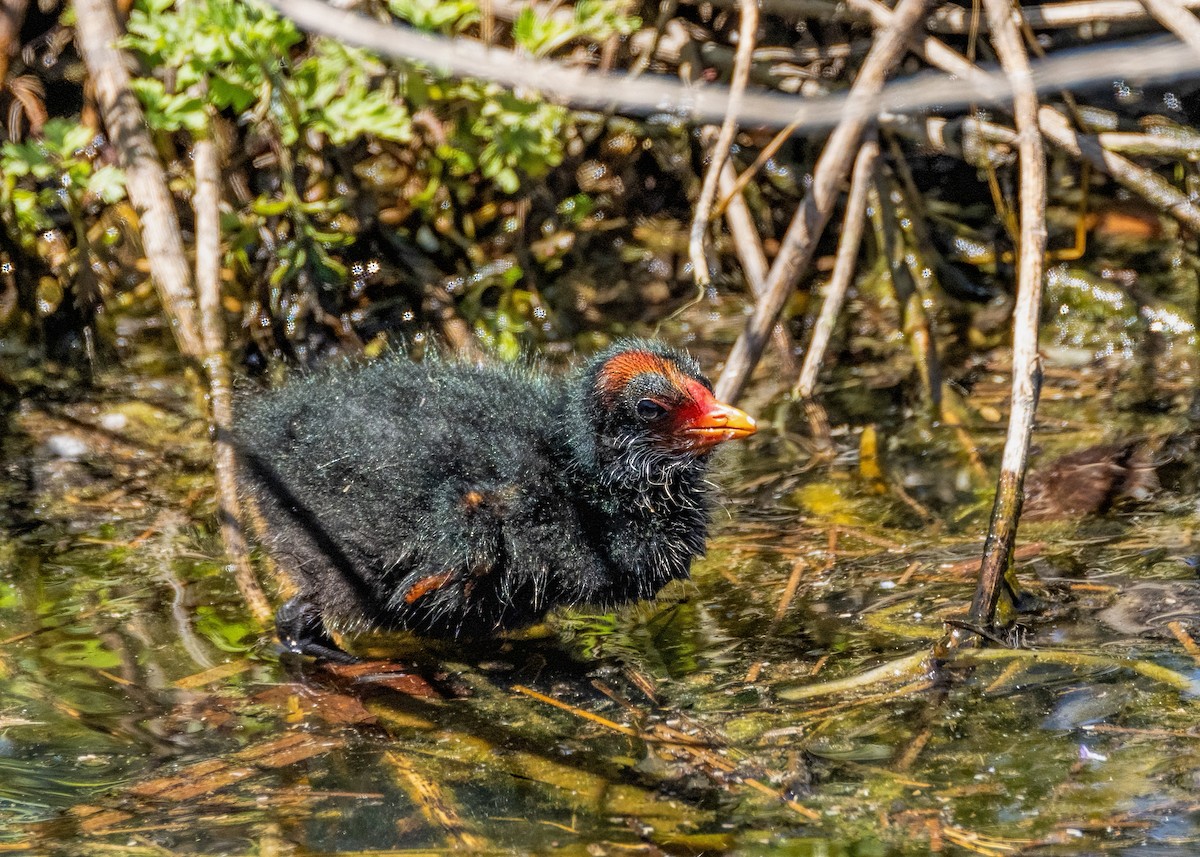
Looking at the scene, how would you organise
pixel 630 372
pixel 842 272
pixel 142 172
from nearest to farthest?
pixel 630 372 < pixel 842 272 < pixel 142 172

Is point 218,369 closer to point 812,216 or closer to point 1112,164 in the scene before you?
point 812,216

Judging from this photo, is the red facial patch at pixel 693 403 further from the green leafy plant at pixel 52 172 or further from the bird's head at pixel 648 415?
the green leafy plant at pixel 52 172

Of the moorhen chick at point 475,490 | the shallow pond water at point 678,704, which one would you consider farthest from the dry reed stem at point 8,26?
the moorhen chick at point 475,490

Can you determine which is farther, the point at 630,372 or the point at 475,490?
the point at 630,372

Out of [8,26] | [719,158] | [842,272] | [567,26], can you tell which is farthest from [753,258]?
[8,26]

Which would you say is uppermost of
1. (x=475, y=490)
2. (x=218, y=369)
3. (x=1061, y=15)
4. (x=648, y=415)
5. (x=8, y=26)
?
(x=8, y=26)

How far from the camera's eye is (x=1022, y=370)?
10.5ft

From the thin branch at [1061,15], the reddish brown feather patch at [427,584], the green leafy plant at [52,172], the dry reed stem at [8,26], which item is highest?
the dry reed stem at [8,26]

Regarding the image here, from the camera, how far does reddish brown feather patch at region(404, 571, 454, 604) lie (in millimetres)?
3209

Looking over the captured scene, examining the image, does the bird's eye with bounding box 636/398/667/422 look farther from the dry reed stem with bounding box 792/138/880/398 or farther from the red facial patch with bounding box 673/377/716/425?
the dry reed stem with bounding box 792/138/880/398

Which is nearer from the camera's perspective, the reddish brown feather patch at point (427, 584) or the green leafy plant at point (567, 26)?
the reddish brown feather patch at point (427, 584)

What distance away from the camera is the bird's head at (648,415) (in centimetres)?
344

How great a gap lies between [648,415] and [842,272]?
1.19 meters

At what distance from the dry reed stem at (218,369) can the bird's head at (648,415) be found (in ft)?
3.30
